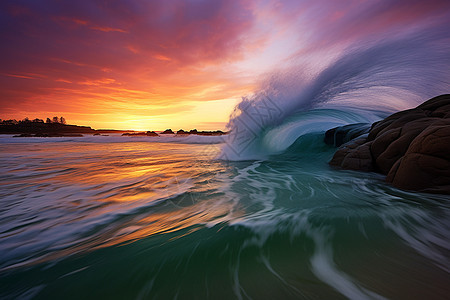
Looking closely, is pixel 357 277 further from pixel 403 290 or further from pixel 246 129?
pixel 246 129

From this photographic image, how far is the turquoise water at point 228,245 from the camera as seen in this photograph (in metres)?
1.19

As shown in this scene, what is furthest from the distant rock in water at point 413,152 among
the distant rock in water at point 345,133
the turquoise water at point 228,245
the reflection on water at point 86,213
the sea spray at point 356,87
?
the reflection on water at point 86,213

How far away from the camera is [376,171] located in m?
4.70

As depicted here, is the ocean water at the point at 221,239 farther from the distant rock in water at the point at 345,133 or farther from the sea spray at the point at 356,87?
the sea spray at the point at 356,87

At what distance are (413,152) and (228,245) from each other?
3644 millimetres

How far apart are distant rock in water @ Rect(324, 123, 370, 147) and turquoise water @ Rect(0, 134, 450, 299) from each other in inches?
196

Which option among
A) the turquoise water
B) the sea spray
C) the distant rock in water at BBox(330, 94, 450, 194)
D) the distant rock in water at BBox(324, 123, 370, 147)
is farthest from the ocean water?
the sea spray

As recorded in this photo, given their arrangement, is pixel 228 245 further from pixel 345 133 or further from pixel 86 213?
pixel 345 133

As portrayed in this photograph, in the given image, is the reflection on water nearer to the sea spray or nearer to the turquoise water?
the turquoise water

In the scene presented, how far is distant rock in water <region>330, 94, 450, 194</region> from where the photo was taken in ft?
9.20

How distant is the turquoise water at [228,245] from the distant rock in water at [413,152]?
0.32 meters

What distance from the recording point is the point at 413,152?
10.1ft

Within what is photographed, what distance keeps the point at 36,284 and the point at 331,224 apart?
8.75 ft

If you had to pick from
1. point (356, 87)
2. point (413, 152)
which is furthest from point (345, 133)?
point (413, 152)
